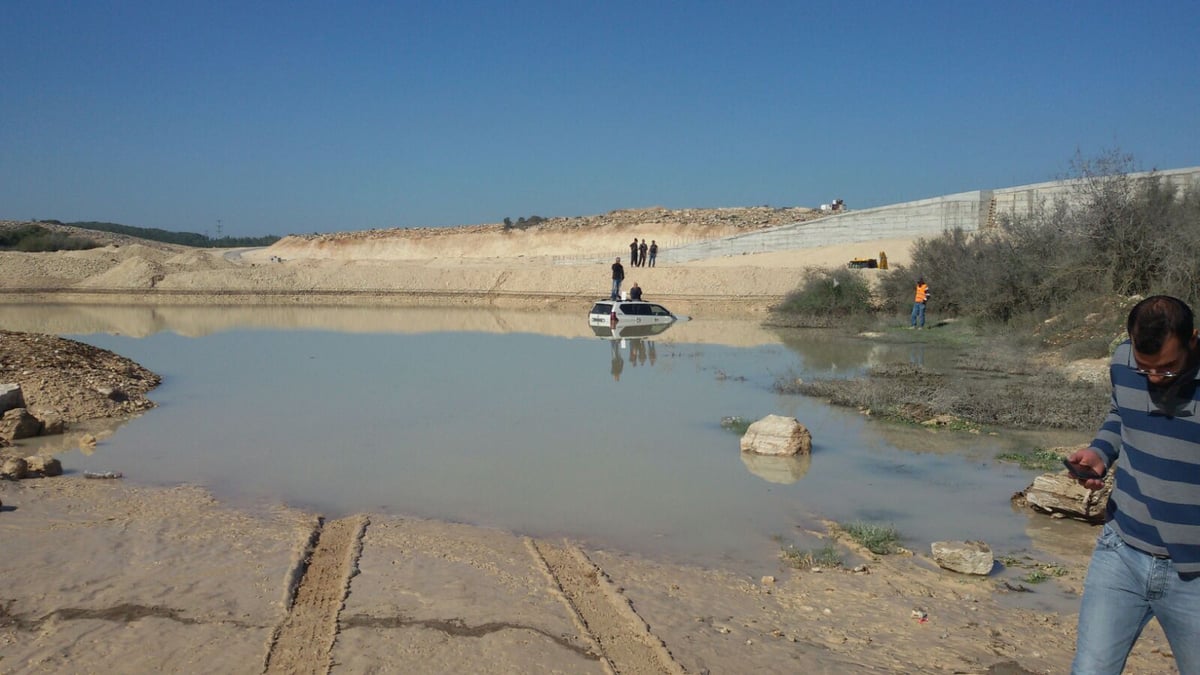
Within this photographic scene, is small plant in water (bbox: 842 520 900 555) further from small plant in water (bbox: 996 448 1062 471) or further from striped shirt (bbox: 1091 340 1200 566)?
striped shirt (bbox: 1091 340 1200 566)

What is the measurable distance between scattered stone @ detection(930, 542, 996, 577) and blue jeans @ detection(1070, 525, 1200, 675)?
3854 mm

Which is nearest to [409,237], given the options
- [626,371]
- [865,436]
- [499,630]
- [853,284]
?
[853,284]

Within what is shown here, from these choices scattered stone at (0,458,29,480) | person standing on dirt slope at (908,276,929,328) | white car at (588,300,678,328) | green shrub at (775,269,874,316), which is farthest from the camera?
green shrub at (775,269,874,316)

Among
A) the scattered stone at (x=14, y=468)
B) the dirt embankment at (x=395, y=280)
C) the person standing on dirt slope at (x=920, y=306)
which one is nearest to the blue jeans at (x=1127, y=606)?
the scattered stone at (x=14, y=468)

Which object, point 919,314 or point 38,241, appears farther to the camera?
point 38,241

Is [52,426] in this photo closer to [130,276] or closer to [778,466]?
[778,466]

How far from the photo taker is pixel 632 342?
27969 millimetres

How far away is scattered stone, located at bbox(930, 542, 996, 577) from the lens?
7.66 meters

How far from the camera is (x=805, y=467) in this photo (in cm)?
1169

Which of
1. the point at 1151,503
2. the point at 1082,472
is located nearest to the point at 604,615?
the point at 1082,472

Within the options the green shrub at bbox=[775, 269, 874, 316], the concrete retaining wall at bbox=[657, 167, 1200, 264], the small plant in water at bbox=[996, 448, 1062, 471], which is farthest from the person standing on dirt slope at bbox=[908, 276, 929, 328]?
the small plant in water at bbox=[996, 448, 1062, 471]

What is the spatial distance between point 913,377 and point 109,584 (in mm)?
15787

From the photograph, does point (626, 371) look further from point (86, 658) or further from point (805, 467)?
point (86, 658)

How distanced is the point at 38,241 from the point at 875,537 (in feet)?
276
